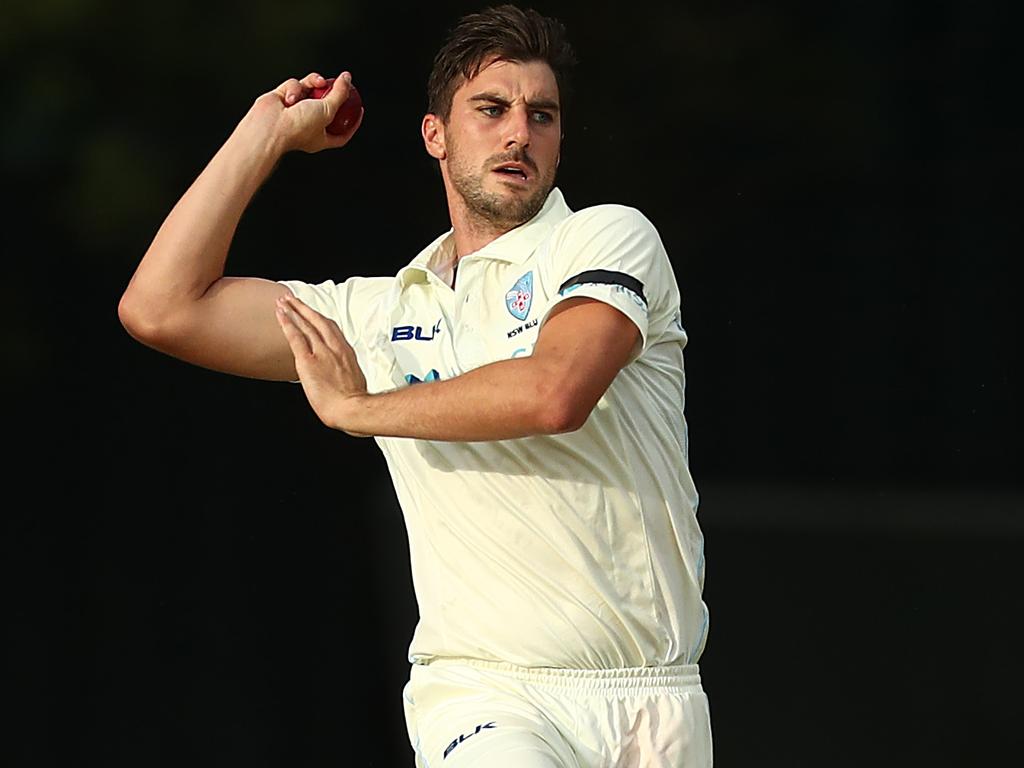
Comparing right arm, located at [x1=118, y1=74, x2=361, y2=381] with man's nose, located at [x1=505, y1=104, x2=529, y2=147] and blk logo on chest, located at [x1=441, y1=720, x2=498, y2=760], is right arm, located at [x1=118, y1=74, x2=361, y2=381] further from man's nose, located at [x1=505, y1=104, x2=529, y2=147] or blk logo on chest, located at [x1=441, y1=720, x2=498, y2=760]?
blk logo on chest, located at [x1=441, y1=720, x2=498, y2=760]

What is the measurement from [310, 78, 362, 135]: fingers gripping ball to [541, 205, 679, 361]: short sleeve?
0.73 m

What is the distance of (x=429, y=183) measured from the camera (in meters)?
5.43

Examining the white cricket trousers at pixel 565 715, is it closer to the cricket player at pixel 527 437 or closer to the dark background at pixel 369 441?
the cricket player at pixel 527 437

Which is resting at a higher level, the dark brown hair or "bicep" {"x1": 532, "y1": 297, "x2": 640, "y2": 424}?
the dark brown hair

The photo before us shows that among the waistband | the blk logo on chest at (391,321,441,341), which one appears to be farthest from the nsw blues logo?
the waistband

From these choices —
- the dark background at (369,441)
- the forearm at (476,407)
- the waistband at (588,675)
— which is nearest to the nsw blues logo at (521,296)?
the forearm at (476,407)

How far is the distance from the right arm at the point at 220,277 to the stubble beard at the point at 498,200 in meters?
0.39

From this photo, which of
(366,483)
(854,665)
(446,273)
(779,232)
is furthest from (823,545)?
(446,273)

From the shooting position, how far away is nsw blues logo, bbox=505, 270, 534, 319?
11.4 ft

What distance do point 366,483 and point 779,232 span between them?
136cm

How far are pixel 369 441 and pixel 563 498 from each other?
199 cm

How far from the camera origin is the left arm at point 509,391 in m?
3.13

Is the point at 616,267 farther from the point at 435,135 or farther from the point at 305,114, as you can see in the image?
the point at 305,114

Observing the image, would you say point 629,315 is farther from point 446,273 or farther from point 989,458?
point 989,458
